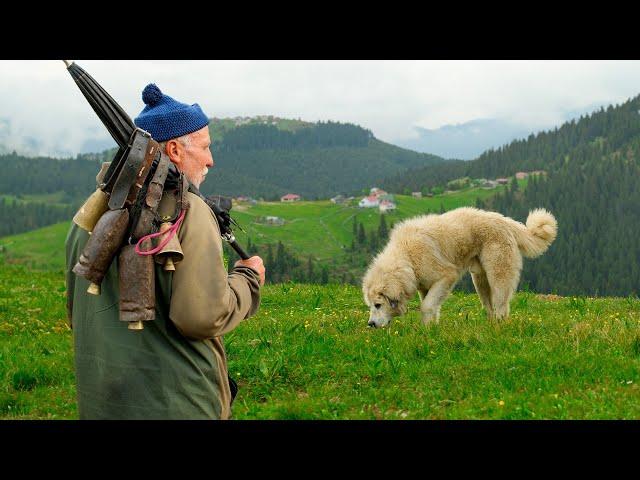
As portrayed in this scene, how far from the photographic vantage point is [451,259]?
13312 mm

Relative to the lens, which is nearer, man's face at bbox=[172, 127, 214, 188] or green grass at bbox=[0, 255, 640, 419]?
man's face at bbox=[172, 127, 214, 188]

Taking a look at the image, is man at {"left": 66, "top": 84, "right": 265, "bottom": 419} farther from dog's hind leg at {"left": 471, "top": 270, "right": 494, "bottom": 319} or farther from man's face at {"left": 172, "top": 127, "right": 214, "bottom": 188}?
dog's hind leg at {"left": 471, "top": 270, "right": 494, "bottom": 319}

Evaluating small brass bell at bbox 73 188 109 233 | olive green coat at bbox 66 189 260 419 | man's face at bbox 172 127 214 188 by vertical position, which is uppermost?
man's face at bbox 172 127 214 188

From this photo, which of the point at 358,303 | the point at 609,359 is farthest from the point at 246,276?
the point at 358,303

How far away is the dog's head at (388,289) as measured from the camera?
1281 centimetres

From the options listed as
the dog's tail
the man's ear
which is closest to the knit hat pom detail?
the man's ear

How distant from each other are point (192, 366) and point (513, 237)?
392 inches

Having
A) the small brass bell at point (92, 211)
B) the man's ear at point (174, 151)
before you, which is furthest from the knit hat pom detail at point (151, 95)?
the small brass bell at point (92, 211)

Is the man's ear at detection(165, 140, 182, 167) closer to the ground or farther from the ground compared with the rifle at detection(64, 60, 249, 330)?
farther from the ground

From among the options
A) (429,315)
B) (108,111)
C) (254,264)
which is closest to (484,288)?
(429,315)

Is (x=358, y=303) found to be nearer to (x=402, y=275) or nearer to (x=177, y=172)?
(x=402, y=275)

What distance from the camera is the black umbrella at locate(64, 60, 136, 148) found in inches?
165

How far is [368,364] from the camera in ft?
29.2

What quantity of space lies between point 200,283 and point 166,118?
127 centimetres
